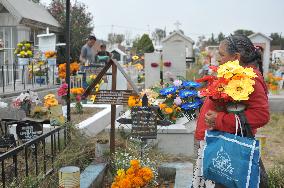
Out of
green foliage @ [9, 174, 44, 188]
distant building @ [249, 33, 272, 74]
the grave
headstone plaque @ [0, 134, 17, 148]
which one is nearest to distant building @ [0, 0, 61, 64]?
the grave

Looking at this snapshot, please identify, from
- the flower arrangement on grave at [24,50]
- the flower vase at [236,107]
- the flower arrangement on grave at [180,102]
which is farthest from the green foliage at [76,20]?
the flower vase at [236,107]

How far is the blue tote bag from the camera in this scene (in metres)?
2.21

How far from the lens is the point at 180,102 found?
6.03 metres

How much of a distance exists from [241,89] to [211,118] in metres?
0.27

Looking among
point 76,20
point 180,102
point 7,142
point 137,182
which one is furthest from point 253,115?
point 76,20

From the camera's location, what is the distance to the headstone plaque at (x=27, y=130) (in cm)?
442

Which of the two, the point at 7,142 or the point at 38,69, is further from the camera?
the point at 38,69

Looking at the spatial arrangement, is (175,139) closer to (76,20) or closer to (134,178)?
(134,178)

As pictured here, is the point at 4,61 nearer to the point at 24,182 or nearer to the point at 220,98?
the point at 24,182

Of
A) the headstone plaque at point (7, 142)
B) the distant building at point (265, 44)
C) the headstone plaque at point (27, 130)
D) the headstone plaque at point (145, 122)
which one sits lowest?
the headstone plaque at point (7, 142)

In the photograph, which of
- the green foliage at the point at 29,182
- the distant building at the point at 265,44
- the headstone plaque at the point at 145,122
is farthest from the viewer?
the distant building at the point at 265,44

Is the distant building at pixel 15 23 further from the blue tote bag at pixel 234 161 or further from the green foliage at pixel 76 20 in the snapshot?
the blue tote bag at pixel 234 161

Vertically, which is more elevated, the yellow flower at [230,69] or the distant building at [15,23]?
the distant building at [15,23]

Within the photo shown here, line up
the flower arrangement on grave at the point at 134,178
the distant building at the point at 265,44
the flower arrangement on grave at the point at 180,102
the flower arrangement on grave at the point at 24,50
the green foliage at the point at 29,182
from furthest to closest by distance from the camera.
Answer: the distant building at the point at 265,44, the flower arrangement on grave at the point at 24,50, the flower arrangement on grave at the point at 180,102, the flower arrangement on grave at the point at 134,178, the green foliage at the point at 29,182
